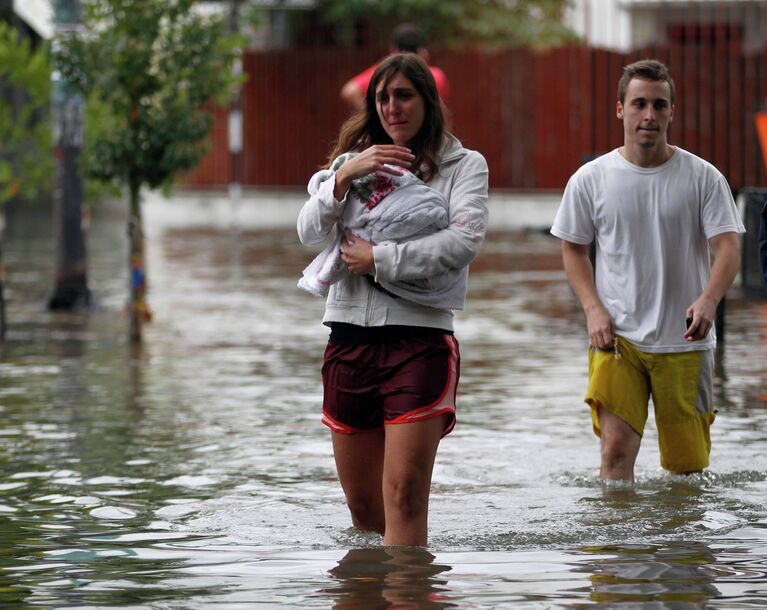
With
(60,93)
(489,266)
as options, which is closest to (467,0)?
(489,266)

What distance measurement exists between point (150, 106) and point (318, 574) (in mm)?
7741

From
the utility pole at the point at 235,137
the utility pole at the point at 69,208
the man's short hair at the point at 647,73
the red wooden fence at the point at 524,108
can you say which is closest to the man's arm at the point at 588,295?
the man's short hair at the point at 647,73

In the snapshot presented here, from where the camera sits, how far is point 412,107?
235 inches

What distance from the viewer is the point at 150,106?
43.2 feet

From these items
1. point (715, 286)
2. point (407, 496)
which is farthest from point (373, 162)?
point (715, 286)

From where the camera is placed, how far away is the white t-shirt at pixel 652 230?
707 cm

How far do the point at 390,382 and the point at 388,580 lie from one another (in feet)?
2.11

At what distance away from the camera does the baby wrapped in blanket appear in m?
5.91

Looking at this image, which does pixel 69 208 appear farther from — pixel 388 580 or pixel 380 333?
pixel 388 580

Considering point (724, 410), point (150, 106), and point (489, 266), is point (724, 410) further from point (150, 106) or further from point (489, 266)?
point (489, 266)

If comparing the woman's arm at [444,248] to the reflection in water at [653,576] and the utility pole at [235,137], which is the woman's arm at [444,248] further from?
the utility pole at [235,137]

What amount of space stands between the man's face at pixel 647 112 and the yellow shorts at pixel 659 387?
2.67 feet

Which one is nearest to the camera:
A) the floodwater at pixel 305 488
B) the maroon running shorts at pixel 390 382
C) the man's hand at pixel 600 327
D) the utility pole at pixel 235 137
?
the floodwater at pixel 305 488

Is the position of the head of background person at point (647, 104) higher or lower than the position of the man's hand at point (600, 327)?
higher
